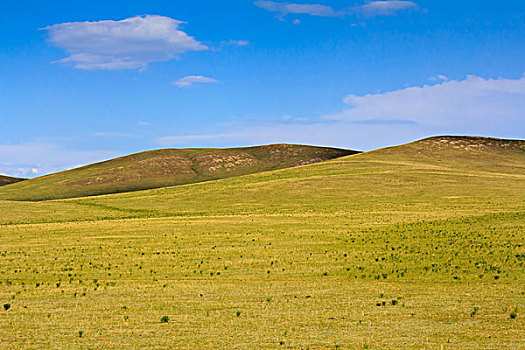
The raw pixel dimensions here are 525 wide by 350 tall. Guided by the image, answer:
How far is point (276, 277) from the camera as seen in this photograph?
26750 millimetres

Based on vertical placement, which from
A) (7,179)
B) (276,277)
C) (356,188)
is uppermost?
(7,179)

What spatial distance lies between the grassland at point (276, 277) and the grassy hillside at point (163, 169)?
51.4 meters

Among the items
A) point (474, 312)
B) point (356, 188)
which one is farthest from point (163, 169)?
point (474, 312)

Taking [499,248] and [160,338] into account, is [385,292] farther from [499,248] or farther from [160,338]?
[499,248]

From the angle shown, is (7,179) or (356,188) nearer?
→ (356,188)

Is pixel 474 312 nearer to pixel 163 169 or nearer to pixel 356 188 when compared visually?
pixel 356 188

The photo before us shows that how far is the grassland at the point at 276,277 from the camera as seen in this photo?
16375 millimetres

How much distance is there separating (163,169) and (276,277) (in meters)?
116

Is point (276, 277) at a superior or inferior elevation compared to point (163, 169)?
inferior

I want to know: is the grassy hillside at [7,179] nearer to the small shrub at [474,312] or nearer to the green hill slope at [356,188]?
the green hill slope at [356,188]

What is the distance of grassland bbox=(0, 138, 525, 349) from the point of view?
53.7 ft

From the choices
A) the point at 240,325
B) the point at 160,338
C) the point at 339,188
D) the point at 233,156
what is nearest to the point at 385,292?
the point at 240,325

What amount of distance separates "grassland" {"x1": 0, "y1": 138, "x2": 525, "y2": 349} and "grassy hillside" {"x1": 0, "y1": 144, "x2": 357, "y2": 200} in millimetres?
51392

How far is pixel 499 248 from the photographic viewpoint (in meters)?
33.0
